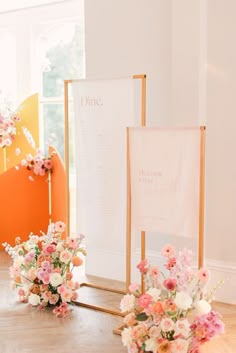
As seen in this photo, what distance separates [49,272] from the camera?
3195mm

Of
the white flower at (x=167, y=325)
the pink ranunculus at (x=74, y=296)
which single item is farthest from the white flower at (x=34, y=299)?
the white flower at (x=167, y=325)

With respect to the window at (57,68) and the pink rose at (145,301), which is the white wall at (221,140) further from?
the window at (57,68)

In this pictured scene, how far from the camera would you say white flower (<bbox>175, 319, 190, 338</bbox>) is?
7.48 feet

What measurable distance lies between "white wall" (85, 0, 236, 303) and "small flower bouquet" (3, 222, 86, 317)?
725 mm

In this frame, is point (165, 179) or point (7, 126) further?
point (7, 126)

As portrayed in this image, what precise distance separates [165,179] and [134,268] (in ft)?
4.18

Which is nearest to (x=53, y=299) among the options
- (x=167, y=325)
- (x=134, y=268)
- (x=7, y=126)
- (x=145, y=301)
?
(x=134, y=268)

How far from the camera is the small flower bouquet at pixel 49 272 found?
316 centimetres

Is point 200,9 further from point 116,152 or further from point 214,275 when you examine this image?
point 214,275

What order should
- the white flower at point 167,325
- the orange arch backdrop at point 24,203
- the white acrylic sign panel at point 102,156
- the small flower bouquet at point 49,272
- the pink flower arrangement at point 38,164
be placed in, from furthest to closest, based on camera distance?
1. the orange arch backdrop at point 24,203
2. the pink flower arrangement at point 38,164
3. the small flower bouquet at point 49,272
4. the white acrylic sign panel at point 102,156
5. the white flower at point 167,325

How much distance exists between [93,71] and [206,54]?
975 millimetres

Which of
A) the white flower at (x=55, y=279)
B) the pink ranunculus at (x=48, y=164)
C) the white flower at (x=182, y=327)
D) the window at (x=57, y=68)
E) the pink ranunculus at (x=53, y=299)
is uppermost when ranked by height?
the window at (x=57, y=68)

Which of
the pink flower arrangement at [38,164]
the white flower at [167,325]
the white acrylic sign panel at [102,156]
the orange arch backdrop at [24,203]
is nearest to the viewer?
the white flower at [167,325]

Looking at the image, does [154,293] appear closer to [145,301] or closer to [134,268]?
[145,301]
